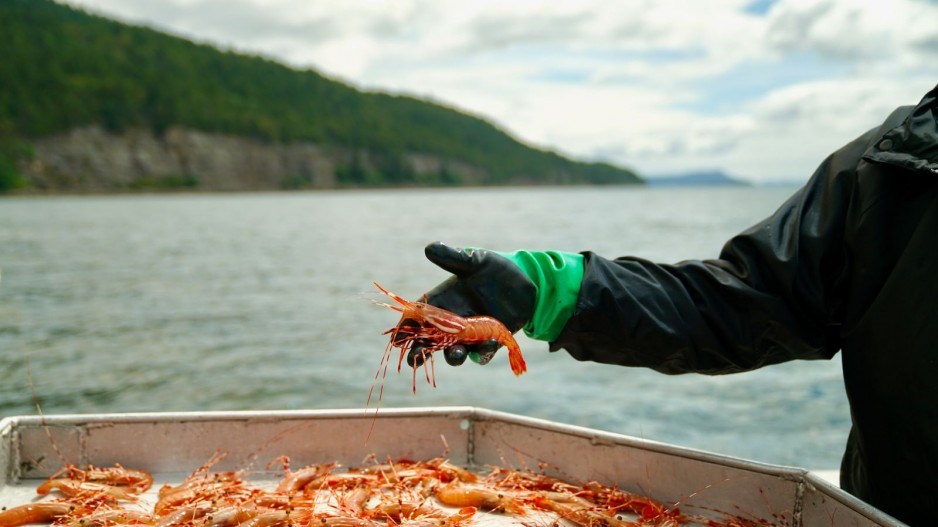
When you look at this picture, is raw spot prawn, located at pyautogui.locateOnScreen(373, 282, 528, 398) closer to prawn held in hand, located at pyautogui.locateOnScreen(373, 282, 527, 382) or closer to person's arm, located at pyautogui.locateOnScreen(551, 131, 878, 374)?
prawn held in hand, located at pyautogui.locateOnScreen(373, 282, 527, 382)

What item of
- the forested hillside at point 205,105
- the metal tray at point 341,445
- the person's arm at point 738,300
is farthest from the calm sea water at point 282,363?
the forested hillside at point 205,105

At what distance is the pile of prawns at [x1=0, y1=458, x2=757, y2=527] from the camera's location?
381 cm

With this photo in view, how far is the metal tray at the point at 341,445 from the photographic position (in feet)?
14.2

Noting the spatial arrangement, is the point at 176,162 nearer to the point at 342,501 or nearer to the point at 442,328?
the point at 342,501

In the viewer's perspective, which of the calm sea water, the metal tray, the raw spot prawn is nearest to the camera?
the raw spot prawn

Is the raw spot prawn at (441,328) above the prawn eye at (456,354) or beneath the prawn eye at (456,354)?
above

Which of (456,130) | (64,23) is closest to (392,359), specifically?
(64,23)

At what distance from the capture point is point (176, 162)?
99250mm

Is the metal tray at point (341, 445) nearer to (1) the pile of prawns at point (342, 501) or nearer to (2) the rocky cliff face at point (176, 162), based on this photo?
(1) the pile of prawns at point (342, 501)

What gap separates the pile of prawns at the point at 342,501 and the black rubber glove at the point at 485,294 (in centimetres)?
90

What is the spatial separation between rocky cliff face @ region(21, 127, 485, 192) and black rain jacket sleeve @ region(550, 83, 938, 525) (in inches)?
3649

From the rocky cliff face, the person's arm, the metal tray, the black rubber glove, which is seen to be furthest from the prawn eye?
the rocky cliff face

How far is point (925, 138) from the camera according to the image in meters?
2.94

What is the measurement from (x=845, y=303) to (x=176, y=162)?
104 metres
